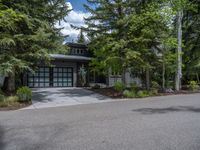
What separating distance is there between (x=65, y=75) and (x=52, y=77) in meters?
1.33

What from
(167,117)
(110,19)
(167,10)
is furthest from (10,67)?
(167,10)

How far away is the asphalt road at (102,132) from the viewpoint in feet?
18.0

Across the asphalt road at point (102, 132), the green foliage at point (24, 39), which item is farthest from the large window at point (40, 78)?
the asphalt road at point (102, 132)

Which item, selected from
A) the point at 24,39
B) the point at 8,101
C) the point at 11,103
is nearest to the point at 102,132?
the point at 11,103

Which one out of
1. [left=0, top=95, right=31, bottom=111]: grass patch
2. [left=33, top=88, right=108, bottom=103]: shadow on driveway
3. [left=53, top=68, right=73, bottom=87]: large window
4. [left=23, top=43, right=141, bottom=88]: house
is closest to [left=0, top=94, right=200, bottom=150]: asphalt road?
[left=0, top=95, right=31, bottom=111]: grass patch

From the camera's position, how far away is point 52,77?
22.6m

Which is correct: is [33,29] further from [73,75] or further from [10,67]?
[73,75]

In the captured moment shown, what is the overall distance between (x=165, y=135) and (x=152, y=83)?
15442 millimetres

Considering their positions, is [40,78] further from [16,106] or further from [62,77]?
[16,106]

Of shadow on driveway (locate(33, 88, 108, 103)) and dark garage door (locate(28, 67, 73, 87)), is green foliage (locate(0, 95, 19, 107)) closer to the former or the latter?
shadow on driveway (locate(33, 88, 108, 103))

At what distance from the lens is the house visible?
21795 mm

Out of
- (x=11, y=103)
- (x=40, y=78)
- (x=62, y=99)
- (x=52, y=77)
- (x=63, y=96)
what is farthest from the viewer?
(x=52, y=77)

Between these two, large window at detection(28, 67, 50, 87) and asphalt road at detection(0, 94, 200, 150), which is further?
large window at detection(28, 67, 50, 87)

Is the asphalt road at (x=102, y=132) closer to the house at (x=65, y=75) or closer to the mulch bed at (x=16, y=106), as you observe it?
the mulch bed at (x=16, y=106)
